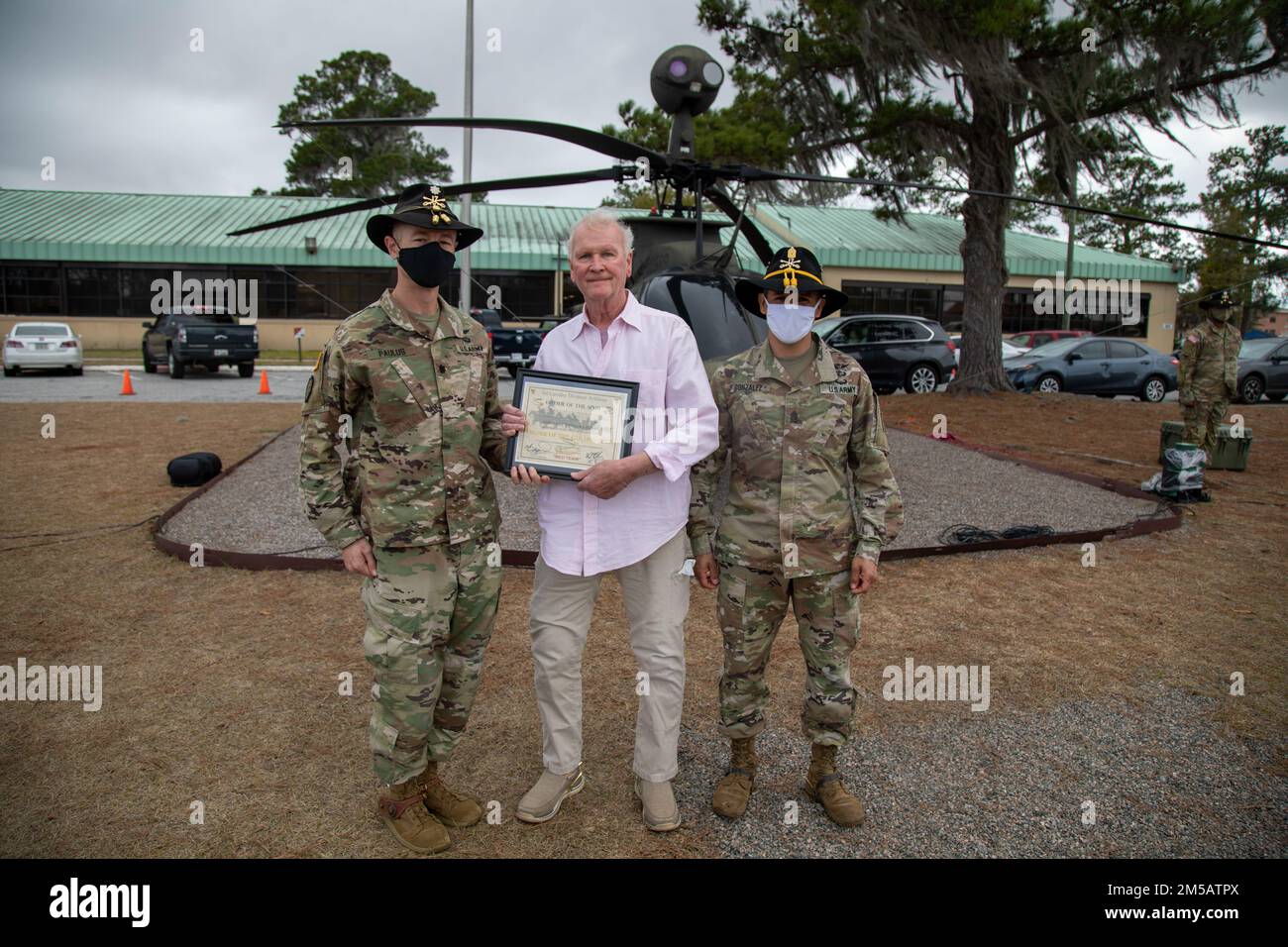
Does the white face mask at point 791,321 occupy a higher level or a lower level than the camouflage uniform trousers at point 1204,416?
higher

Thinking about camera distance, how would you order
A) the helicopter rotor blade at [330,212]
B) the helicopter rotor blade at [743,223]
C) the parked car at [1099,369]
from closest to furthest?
the helicopter rotor blade at [330,212] → the helicopter rotor blade at [743,223] → the parked car at [1099,369]

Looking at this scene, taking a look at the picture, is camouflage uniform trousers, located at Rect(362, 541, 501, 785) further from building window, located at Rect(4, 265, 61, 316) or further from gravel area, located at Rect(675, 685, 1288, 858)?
building window, located at Rect(4, 265, 61, 316)

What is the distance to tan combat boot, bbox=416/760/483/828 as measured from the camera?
9.45 ft

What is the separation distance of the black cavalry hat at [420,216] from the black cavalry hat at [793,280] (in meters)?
1.00

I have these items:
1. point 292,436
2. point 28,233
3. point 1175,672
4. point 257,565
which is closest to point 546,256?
point 28,233

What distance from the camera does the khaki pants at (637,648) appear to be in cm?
287

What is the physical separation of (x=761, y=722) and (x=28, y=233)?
117ft

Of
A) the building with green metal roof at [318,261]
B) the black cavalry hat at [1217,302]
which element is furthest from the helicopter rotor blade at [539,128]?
the building with green metal roof at [318,261]

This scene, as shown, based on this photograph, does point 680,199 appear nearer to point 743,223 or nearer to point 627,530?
point 743,223

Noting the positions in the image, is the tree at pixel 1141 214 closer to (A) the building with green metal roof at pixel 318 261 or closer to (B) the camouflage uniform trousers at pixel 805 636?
(A) the building with green metal roof at pixel 318 261

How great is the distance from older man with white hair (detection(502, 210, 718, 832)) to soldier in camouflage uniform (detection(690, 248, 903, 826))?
0.56 ft

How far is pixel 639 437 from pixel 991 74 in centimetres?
1089
